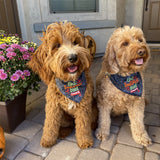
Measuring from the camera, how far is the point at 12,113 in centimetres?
A: 233

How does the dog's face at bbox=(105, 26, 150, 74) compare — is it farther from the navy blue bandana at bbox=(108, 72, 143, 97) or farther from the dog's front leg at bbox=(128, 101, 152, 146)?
the dog's front leg at bbox=(128, 101, 152, 146)

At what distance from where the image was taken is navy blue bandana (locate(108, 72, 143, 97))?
6.74 ft

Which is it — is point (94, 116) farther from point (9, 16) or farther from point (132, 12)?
point (132, 12)

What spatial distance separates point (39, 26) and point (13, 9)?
0.75 m

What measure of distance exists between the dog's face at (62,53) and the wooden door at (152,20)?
23.9 ft

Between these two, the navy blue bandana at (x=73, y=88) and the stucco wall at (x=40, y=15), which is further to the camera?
the stucco wall at (x=40, y=15)

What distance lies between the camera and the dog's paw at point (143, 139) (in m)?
2.05

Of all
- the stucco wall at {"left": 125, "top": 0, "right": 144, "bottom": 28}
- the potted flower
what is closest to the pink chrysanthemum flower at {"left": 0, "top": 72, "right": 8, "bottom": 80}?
the potted flower

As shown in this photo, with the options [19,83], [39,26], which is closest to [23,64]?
[19,83]

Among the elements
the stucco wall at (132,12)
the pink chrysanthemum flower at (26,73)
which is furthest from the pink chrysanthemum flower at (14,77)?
the stucco wall at (132,12)

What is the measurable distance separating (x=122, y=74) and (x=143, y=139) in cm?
85

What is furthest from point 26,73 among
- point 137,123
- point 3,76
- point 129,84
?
point 137,123

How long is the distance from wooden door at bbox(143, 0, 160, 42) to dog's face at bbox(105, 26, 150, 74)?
22.2 ft

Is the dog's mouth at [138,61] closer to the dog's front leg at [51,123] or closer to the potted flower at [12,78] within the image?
the dog's front leg at [51,123]
